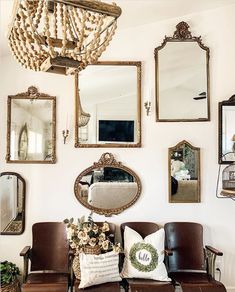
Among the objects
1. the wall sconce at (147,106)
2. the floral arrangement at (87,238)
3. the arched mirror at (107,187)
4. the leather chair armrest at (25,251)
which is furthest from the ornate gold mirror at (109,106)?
the leather chair armrest at (25,251)

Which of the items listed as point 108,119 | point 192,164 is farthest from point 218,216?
point 108,119

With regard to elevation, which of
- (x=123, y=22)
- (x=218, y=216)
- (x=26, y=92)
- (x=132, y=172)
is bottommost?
(x=218, y=216)

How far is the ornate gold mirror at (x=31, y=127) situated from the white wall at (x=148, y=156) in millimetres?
69

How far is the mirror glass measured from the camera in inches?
131

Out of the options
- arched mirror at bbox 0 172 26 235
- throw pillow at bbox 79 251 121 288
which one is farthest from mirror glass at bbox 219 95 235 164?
arched mirror at bbox 0 172 26 235

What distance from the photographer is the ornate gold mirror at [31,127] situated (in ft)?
10.9

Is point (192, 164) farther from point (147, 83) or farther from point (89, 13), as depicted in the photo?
point (89, 13)

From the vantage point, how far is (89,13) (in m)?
1.14

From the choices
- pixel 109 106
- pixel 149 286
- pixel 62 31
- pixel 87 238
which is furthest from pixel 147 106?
pixel 62 31

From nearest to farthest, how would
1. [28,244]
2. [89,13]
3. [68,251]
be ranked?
[89,13], [68,251], [28,244]

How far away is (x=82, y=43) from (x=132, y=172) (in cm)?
227

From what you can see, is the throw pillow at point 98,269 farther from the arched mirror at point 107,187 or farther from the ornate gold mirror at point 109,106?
the ornate gold mirror at point 109,106

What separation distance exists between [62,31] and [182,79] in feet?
7.94

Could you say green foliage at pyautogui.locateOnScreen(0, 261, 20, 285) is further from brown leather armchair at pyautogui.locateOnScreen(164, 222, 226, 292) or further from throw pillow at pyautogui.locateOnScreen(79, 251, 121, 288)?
brown leather armchair at pyautogui.locateOnScreen(164, 222, 226, 292)
